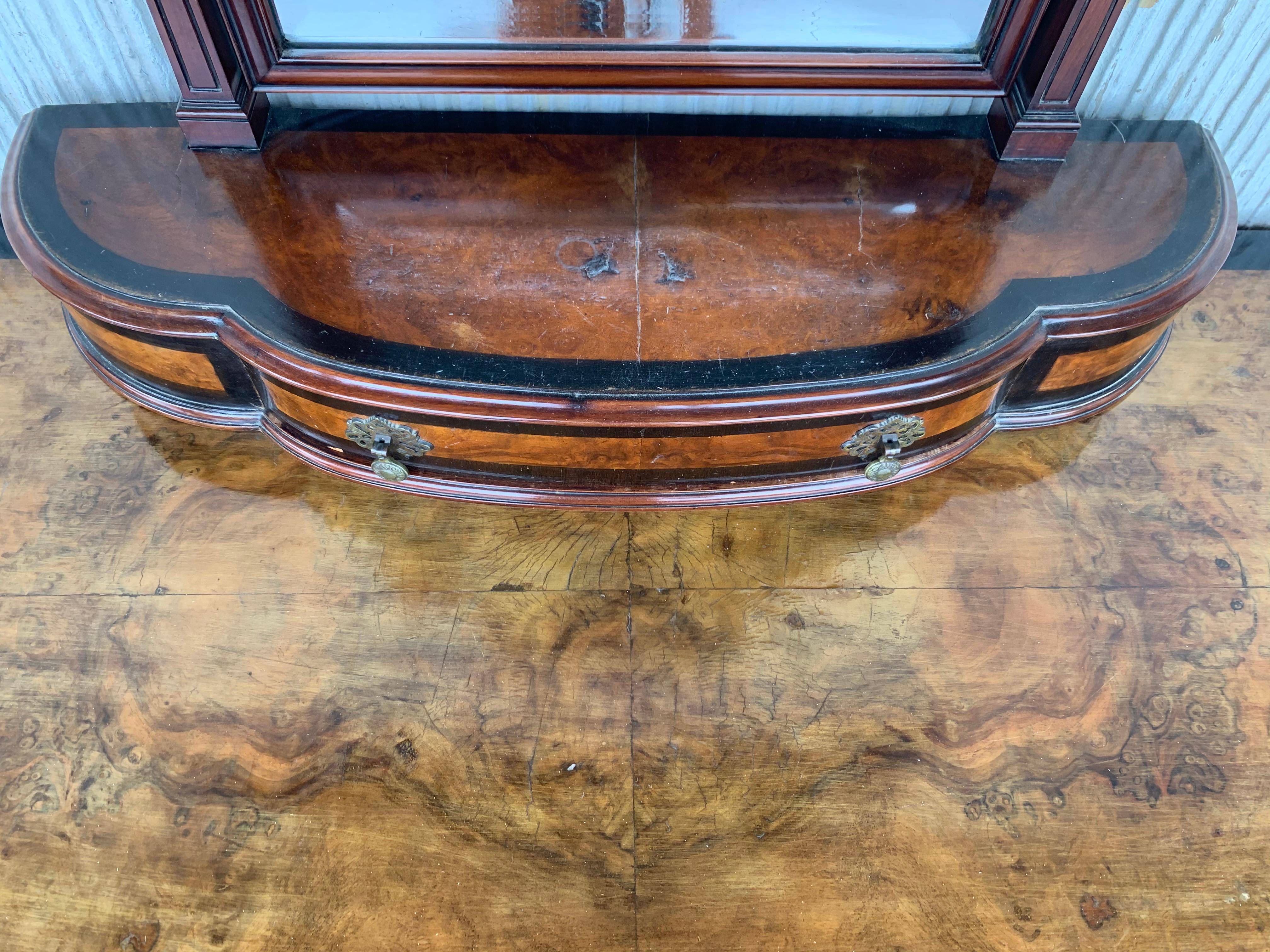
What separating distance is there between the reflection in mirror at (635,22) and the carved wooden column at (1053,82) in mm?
87

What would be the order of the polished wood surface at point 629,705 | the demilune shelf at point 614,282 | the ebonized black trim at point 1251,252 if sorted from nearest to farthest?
the demilune shelf at point 614,282
the polished wood surface at point 629,705
the ebonized black trim at point 1251,252

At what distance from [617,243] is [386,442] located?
37 centimetres

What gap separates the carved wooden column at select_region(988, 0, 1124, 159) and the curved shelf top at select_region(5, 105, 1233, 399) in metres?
0.03

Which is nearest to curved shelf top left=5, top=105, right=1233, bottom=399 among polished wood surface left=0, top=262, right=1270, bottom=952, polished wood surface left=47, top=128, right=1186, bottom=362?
polished wood surface left=47, top=128, right=1186, bottom=362

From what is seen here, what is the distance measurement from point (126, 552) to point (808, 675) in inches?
40.0

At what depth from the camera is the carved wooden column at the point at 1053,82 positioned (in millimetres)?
981

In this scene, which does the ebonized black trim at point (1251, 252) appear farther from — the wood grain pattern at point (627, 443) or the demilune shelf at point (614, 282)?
the wood grain pattern at point (627, 443)

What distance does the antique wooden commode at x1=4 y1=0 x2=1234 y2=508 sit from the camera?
0.97m

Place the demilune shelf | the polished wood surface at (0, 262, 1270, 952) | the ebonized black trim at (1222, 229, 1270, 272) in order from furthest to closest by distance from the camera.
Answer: the ebonized black trim at (1222, 229, 1270, 272), the polished wood surface at (0, 262, 1270, 952), the demilune shelf

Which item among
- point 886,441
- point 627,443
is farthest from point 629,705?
point 886,441

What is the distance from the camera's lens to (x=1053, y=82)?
1.04m

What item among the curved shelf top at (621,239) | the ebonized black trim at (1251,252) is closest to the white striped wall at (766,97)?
the curved shelf top at (621,239)

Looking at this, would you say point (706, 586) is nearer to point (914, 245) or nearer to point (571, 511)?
point (571, 511)

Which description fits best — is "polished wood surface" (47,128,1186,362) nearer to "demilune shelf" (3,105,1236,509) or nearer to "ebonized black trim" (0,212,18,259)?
"demilune shelf" (3,105,1236,509)
